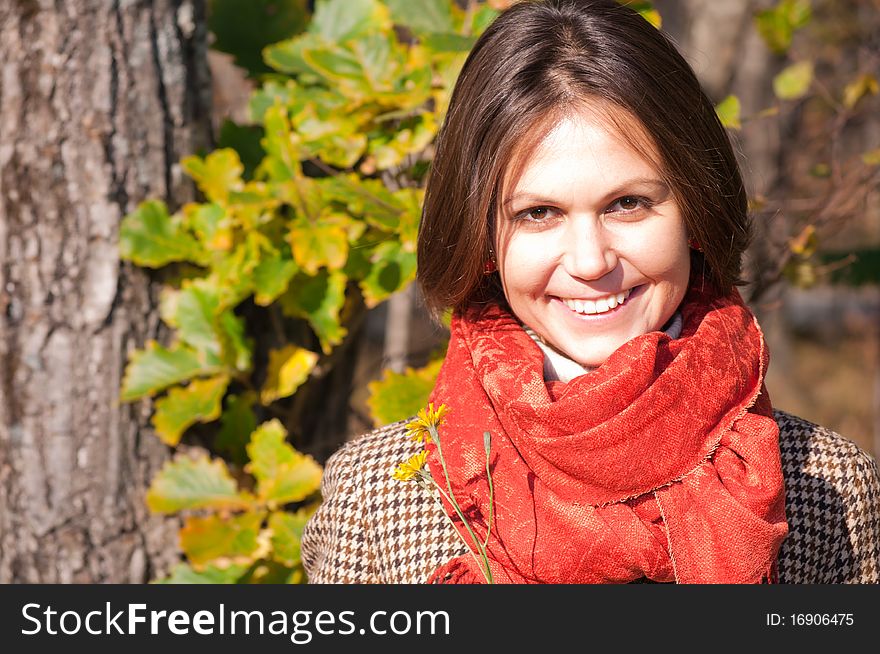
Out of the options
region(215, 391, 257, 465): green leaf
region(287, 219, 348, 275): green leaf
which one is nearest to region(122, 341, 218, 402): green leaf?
region(215, 391, 257, 465): green leaf

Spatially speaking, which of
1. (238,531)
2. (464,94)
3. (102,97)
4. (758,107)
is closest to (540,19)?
(464,94)

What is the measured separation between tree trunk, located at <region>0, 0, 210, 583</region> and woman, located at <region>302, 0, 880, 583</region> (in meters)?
0.84

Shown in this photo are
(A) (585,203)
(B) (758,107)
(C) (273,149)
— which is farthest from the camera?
(B) (758,107)

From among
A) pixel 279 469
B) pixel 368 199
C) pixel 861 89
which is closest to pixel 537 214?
pixel 368 199

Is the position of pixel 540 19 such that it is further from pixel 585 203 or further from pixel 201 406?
pixel 201 406

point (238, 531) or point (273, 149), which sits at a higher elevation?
point (273, 149)

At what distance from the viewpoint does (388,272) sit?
1.99 metres

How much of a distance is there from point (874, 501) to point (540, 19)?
971 millimetres

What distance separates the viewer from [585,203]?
4.43 feet

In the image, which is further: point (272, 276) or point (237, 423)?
point (237, 423)

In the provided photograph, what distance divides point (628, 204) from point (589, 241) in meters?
0.09

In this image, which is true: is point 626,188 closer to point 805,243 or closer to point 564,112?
point 564,112

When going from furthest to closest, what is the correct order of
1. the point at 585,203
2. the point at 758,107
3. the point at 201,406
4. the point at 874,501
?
1. the point at 758,107
2. the point at 201,406
3. the point at 874,501
4. the point at 585,203

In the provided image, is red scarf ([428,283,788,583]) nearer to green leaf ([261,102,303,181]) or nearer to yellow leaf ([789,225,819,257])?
green leaf ([261,102,303,181])
